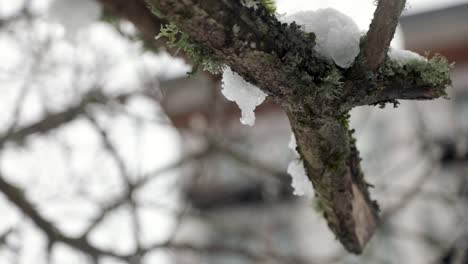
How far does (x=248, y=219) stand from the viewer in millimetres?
8055

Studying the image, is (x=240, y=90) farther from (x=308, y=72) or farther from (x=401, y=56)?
(x=401, y=56)

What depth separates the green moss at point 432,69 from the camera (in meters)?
1.08

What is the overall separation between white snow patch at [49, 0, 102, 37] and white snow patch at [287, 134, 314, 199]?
1.34 meters

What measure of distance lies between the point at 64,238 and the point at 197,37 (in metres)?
1.67

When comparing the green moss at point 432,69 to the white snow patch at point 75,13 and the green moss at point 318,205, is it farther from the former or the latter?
the white snow patch at point 75,13

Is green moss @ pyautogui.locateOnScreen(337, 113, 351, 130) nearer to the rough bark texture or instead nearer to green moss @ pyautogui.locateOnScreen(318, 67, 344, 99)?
the rough bark texture

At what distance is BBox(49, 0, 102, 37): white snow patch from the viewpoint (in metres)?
2.38

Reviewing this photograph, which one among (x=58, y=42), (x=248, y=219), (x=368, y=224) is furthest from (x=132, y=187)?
(x=248, y=219)

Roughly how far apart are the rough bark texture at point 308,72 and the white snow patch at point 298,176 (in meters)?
0.05

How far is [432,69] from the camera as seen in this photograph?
3.59 ft

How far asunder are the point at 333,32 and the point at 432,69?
0.70 feet

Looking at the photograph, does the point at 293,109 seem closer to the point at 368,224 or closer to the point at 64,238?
the point at 368,224

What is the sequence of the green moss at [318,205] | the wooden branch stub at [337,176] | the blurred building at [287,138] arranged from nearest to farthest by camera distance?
the wooden branch stub at [337,176] < the green moss at [318,205] < the blurred building at [287,138]

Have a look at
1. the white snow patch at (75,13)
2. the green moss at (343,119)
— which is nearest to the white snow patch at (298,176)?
the green moss at (343,119)
